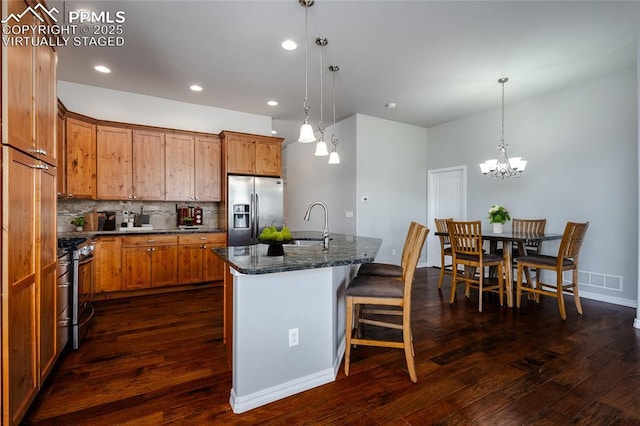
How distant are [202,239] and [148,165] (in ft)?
4.36

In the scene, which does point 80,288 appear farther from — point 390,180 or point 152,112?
point 390,180

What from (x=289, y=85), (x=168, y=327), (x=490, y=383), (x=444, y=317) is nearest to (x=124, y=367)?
(x=168, y=327)

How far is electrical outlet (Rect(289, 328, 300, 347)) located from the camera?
190 centimetres

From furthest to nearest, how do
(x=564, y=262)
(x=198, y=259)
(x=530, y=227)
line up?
(x=198, y=259) < (x=530, y=227) < (x=564, y=262)

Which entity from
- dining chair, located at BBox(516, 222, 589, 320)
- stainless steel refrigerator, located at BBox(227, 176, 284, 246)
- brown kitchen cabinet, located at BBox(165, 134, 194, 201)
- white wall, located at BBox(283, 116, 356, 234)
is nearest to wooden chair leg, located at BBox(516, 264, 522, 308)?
dining chair, located at BBox(516, 222, 589, 320)

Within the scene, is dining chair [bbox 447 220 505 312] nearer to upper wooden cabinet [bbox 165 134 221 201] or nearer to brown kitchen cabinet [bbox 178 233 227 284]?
brown kitchen cabinet [bbox 178 233 227 284]

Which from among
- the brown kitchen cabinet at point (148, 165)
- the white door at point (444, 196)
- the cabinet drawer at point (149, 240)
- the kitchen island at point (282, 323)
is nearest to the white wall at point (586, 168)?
the white door at point (444, 196)

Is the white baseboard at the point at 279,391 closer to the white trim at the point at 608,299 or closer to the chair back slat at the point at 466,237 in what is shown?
the chair back slat at the point at 466,237

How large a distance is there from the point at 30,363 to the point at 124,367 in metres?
0.65

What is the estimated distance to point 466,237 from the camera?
3.75 m

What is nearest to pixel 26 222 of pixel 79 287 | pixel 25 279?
pixel 25 279

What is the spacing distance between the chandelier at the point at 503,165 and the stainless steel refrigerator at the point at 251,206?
3131mm

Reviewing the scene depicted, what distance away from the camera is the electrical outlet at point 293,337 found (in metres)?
1.90

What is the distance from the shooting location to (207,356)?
2.40m
